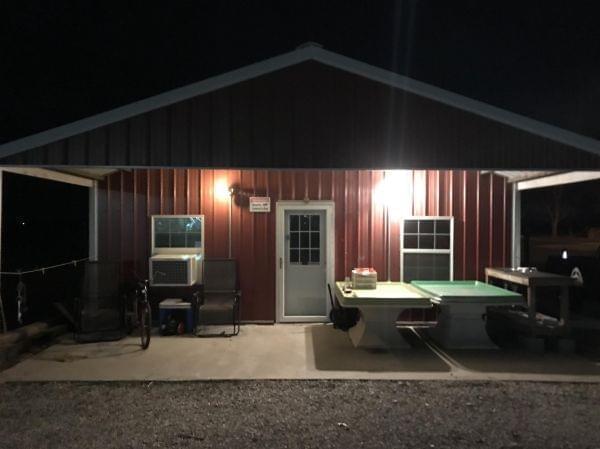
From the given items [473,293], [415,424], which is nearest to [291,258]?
[473,293]

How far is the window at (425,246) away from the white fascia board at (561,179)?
50.5 inches

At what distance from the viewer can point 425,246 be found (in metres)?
7.39

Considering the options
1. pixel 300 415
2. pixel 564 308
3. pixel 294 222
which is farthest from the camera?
pixel 294 222

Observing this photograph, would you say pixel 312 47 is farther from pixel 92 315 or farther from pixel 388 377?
pixel 92 315

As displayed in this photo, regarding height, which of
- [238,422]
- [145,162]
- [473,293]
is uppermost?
Result: [145,162]

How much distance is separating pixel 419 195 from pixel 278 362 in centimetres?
358

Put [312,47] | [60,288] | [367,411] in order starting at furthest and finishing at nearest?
[60,288] < [312,47] < [367,411]

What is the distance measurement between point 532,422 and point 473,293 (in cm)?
231

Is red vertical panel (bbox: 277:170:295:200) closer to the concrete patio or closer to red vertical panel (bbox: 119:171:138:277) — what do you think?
the concrete patio

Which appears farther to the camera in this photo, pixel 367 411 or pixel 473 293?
pixel 473 293

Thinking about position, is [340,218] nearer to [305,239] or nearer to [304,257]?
[305,239]

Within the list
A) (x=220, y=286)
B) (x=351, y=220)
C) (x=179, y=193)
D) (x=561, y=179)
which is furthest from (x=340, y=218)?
(x=561, y=179)

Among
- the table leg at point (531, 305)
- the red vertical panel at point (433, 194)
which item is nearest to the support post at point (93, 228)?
the red vertical panel at point (433, 194)

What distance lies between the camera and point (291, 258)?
744 cm
